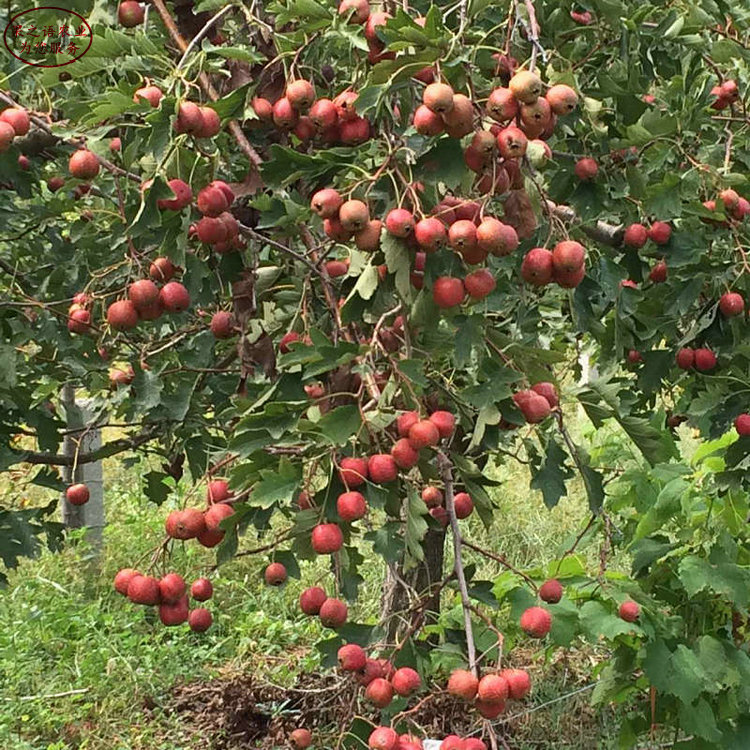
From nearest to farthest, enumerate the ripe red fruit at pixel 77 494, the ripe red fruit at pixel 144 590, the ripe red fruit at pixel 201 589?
1. the ripe red fruit at pixel 144 590
2. the ripe red fruit at pixel 201 589
3. the ripe red fruit at pixel 77 494

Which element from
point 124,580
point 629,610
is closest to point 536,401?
point 124,580

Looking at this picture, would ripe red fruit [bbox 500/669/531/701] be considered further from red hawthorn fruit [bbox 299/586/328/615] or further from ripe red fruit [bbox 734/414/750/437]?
ripe red fruit [bbox 734/414/750/437]

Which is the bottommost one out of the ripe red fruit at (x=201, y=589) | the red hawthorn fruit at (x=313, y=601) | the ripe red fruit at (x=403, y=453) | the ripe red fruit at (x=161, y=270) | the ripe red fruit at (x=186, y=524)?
the ripe red fruit at (x=201, y=589)

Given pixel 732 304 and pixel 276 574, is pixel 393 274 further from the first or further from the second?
pixel 732 304

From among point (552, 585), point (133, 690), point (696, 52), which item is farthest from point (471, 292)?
point (133, 690)

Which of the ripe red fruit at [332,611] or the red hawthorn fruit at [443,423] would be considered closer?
the red hawthorn fruit at [443,423]

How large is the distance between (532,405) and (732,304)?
27.5 inches

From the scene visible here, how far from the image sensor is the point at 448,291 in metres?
1.27

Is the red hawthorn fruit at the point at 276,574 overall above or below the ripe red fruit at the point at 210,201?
below

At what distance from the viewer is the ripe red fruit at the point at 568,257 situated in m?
1.34

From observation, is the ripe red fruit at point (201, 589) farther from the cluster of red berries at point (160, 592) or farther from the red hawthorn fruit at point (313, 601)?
the red hawthorn fruit at point (313, 601)

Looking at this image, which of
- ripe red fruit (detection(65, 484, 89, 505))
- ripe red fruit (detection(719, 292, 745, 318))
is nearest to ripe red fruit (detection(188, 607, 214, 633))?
ripe red fruit (detection(65, 484, 89, 505))

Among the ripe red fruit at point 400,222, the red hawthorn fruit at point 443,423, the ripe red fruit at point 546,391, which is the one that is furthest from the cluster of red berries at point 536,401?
the ripe red fruit at point 400,222

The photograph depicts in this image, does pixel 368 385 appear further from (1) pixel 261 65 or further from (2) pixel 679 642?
(2) pixel 679 642
